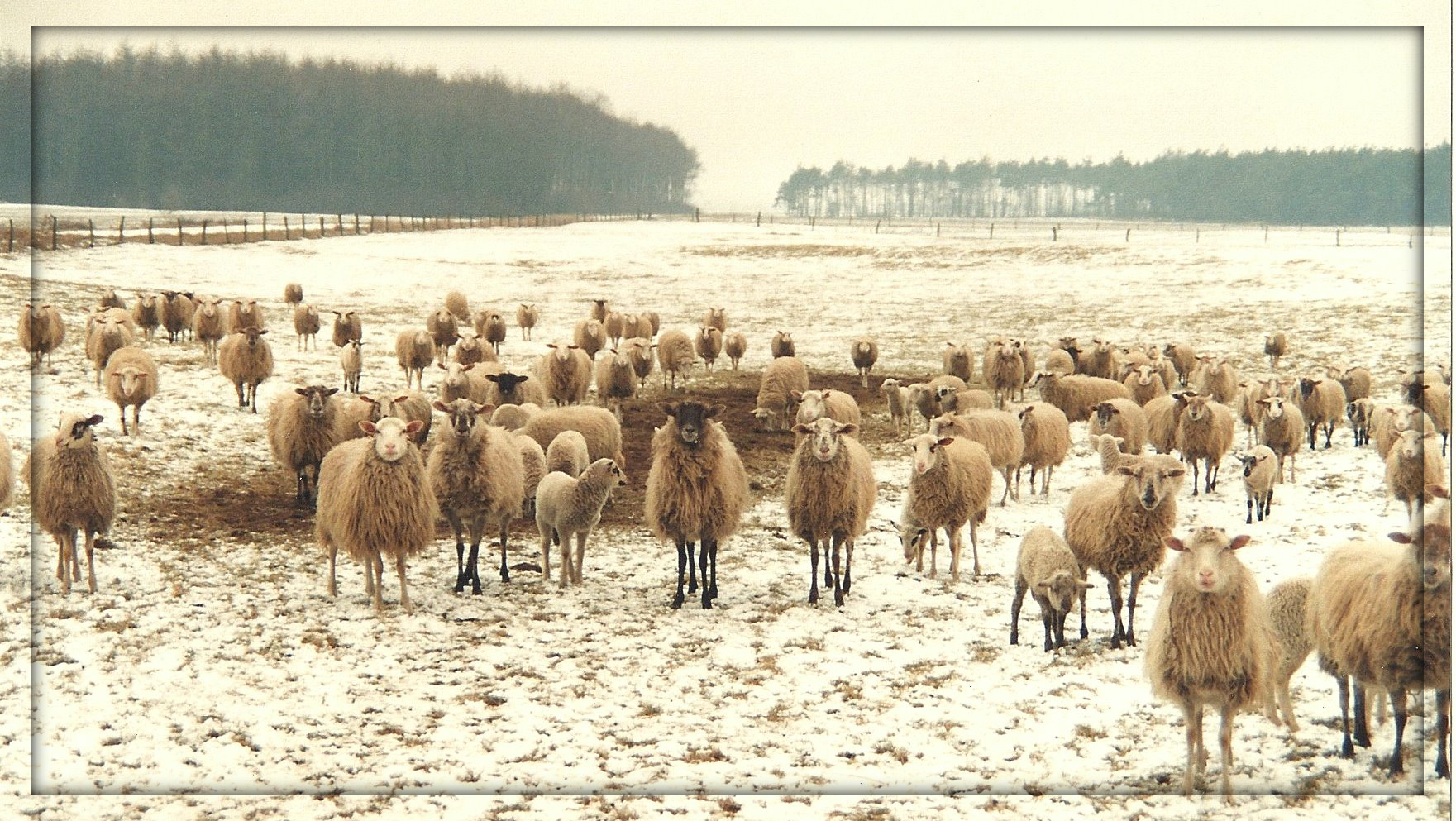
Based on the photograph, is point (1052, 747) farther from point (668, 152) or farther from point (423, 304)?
point (423, 304)

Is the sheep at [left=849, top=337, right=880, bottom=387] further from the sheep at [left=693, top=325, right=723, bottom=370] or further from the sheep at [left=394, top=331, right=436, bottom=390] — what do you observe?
the sheep at [left=394, top=331, right=436, bottom=390]

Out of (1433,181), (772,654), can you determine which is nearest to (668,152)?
(772,654)

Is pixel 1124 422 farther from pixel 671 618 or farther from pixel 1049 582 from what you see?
pixel 671 618

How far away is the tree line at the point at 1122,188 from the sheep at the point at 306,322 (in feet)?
17.7

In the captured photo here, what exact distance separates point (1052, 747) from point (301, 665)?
4.50m

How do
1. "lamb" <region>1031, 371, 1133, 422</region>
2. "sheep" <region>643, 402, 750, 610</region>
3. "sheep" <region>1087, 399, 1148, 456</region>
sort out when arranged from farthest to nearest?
"lamb" <region>1031, 371, 1133, 422</region>, "sheep" <region>1087, 399, 1148, 456</region>, "sheep" <region>643, 402, 750, 610</region>

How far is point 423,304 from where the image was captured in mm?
10555

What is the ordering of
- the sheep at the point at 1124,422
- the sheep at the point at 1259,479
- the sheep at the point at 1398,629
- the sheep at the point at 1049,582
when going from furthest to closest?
the sheep at the point at 1124,422
the sheep at the point at 1259,479
the sheep at the point at 1049,582
the sheep at the point at 1398,629

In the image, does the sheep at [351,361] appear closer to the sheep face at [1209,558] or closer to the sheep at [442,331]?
the sheep at [442,331]

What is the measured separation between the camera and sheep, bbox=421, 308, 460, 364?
1144cm

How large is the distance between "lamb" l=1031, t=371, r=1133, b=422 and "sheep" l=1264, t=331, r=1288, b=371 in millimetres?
2787

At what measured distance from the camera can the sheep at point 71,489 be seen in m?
6.69

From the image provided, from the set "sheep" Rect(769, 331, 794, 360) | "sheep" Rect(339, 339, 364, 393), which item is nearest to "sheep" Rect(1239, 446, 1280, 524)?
"sheep" Rect(769, 331, 794, 360)

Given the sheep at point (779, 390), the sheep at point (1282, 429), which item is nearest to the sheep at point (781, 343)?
the sheep at point (779, 390)
